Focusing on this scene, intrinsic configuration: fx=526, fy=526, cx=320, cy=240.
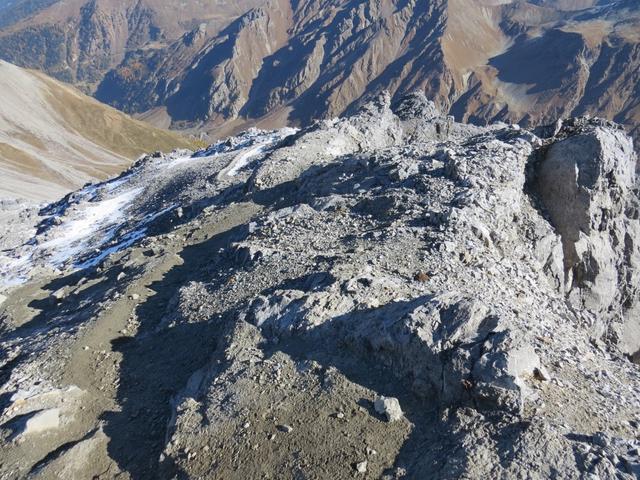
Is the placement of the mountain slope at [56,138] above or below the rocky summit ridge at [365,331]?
below

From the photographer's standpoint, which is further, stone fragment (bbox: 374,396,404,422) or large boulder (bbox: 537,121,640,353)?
large boulder (bbox: 537,121,640,353)

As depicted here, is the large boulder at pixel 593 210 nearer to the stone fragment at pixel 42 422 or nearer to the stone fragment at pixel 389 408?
the stone fragment at pixel 389 408

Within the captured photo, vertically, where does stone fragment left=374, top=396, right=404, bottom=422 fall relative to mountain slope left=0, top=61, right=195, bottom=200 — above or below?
above

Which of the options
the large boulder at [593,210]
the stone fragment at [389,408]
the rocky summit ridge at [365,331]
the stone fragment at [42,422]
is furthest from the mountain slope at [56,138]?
the stone fragment at [389,408]

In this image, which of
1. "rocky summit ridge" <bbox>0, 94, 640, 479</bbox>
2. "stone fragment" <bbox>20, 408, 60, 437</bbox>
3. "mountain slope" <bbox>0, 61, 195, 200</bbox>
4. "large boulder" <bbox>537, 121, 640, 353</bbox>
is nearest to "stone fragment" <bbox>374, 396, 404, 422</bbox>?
"rocky summit ridge" <bbox>0, 94, 640, 479</bbox>

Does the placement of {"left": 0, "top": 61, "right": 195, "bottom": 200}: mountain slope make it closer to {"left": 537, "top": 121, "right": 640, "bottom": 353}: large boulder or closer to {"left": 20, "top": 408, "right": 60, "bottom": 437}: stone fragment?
{"left": 20, "top": 408, "right": 60, "bottom": 437}: stone fragment

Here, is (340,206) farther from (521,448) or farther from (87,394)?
(521,448)

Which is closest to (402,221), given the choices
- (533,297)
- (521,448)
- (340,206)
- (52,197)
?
(340,206)

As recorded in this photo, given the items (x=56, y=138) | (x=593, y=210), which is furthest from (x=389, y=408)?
(x=56, y=138)
